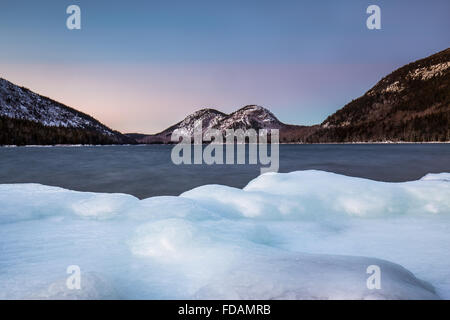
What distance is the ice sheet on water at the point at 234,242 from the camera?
12.9ft

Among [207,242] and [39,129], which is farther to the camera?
[39,129]

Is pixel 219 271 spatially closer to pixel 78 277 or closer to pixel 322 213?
pixel 78 277

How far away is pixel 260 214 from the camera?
29.8ft

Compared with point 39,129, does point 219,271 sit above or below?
below

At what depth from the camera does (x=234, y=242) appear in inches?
233

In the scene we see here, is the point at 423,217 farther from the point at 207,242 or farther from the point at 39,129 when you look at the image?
the point at 39,129

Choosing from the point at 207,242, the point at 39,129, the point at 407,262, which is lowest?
the point at 407,262

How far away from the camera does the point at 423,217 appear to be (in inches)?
353

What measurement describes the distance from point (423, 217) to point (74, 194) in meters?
12.7

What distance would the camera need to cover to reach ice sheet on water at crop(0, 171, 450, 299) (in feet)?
12.9
